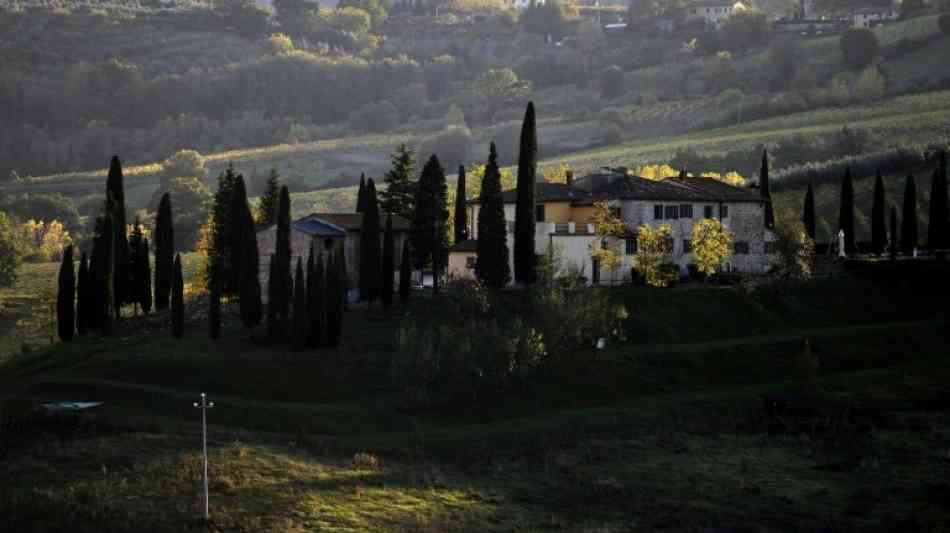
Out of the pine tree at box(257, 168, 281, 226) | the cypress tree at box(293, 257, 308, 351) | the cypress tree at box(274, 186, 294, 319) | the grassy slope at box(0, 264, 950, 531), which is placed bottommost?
the grassy slope at box(0, 264, 950, 531)

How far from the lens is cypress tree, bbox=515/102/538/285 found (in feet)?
271

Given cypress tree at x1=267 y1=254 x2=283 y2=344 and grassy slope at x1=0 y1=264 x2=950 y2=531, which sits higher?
cypress tree at x1=267 y1=254 x2=283 y2=344

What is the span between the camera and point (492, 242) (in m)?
82.1

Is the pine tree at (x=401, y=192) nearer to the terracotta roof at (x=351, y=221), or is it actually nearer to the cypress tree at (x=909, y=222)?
the terracotta roof at (x=351, y=221)

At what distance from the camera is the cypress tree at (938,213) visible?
96875 millimetres

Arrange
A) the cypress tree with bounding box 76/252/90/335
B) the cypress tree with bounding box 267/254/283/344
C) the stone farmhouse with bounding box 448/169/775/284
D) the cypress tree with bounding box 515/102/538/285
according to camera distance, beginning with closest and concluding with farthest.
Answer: the cypress tree with bounding box 267/254/283/344 < the cypress tree with bounding box 515/102/538/285 < the cypress tree with bounding box 76/252/90/335 < the stone farmhouse with bounding box 448/169/775/284

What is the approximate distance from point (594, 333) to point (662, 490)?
68.9ft

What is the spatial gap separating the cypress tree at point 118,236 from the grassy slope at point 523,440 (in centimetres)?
963

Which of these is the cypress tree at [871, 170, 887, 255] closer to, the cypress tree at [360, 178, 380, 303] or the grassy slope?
the grassy slope

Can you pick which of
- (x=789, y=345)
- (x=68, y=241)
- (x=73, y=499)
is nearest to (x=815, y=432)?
(x=789, y=345)

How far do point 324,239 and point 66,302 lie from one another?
16.9 metres

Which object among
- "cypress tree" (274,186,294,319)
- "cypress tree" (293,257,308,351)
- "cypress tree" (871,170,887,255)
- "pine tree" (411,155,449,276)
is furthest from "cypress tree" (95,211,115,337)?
"cypress tree" (871,170,887,255)

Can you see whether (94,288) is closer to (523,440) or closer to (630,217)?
(630,217)

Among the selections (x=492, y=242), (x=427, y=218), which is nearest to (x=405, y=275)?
(x=492, y=242)
